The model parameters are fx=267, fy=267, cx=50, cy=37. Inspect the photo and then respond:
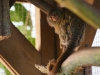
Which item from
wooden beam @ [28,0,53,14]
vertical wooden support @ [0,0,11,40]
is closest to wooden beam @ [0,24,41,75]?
wooden beam @ [28,0,53,14]

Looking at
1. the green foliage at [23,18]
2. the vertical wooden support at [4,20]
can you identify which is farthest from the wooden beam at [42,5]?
the green foliage at [23,18]

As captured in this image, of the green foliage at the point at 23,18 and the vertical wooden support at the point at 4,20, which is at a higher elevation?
the vertical wooden support at the point at 4,20

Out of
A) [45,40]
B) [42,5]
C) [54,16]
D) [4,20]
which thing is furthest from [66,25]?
[4,20]

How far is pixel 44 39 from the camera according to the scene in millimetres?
2109

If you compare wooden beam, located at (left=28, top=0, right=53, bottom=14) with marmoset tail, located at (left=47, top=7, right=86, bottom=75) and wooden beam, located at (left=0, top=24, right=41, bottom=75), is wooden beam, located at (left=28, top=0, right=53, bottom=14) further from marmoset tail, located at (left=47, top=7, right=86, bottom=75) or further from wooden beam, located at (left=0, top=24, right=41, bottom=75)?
wooden beam, located at (left=0, top=24, right=41, bottom=75)

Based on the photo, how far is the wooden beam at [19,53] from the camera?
6.15 ft

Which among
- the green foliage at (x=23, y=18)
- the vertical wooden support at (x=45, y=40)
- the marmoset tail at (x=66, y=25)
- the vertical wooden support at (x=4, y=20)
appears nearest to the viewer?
the vertical wooden support at (x=4, y=20)

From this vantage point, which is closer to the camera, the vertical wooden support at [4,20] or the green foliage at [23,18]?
the vertical wooden support at [4,20]

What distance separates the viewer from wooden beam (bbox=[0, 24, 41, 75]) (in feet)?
6.15

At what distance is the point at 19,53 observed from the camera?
1941mm

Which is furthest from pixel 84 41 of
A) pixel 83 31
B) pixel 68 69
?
pixel 68 69

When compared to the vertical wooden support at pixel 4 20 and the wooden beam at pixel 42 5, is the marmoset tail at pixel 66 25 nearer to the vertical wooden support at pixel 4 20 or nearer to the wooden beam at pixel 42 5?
the wooden beam at pixel 42 5

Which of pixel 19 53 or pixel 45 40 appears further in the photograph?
pixel 45 40

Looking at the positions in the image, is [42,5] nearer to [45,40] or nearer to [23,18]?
[45,40]
